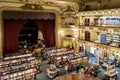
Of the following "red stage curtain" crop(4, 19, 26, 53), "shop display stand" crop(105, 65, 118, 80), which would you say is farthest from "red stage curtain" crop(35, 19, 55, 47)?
"shop display stand" crop(105, 65, 118, 80)

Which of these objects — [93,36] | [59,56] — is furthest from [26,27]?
[93,36]

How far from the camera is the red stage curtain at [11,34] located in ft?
58.4

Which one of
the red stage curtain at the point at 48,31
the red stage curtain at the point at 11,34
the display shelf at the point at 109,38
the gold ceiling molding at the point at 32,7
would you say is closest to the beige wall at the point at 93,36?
the display shelf at the point at 109,38

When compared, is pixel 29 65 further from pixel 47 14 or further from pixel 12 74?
pixel 47 14

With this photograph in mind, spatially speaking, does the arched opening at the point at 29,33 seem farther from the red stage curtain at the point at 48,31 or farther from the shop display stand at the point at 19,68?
the shop display stand at the point at 19,68

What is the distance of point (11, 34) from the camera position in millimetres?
18203

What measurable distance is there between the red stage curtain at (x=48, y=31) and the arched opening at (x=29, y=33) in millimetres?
1728

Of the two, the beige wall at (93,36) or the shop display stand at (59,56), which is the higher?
the beige wall at (93,36)

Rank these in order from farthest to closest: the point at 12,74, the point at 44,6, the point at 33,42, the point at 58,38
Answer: the point at 33,42, the point at 58,38, the point at 44,6, the point at 12,74

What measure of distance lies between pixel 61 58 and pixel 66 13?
6.30 metres

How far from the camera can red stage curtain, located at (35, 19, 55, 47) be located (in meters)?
20.9

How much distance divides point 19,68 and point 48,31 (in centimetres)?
872

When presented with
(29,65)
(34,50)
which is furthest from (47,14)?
(29,65)

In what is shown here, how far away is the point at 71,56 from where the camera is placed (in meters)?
16.3
